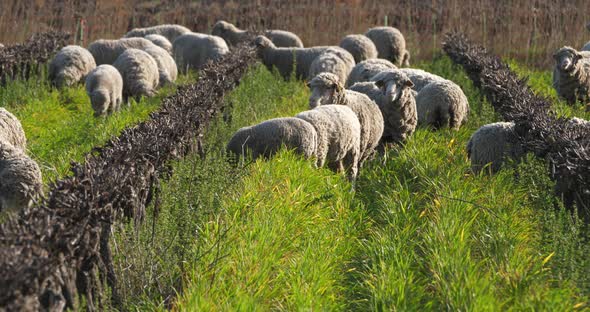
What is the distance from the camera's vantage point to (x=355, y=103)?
9367 millimetres

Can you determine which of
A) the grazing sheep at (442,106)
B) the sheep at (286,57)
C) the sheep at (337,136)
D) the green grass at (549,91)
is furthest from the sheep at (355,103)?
the sheep at (286,57)

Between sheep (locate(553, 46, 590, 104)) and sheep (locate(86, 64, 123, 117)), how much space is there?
6.76 metres

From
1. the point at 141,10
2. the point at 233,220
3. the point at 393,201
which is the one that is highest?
the point at 233,220

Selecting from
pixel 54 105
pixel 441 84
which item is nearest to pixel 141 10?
pixel 54 105

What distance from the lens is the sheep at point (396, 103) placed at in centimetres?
972

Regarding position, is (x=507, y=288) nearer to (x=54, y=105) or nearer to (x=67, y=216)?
(x=67, y=216)

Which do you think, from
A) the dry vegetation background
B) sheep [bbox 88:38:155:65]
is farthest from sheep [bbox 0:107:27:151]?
the dry vegetation background

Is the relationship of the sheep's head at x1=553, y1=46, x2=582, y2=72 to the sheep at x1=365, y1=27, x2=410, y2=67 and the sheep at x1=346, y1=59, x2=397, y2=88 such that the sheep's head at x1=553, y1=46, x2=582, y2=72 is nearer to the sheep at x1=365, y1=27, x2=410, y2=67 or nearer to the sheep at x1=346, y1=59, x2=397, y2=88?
the sheep at x1=346, y1=59, x2=397, y2=88

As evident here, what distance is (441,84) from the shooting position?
10523mm

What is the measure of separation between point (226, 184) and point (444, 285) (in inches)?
93.3

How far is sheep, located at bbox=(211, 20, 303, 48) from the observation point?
20.0 m

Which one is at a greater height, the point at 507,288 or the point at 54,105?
the point at 507,288

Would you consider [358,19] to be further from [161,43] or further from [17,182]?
[17,182]

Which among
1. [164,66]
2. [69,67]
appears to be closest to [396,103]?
[164,66]
